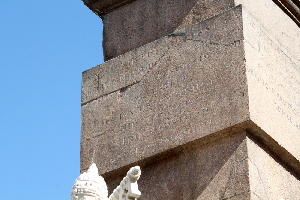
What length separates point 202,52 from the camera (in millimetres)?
8891

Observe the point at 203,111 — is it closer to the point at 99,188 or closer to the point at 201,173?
the point at 201,173

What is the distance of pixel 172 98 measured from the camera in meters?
8.84

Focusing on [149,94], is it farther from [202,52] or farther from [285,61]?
[285,61]

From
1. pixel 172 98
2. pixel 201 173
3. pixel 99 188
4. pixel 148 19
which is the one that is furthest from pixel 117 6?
pixel 99 188

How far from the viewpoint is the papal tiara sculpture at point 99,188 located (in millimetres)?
6922

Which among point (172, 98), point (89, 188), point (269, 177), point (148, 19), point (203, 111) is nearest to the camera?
point (89, 188)

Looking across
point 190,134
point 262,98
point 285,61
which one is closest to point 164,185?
point 190,134

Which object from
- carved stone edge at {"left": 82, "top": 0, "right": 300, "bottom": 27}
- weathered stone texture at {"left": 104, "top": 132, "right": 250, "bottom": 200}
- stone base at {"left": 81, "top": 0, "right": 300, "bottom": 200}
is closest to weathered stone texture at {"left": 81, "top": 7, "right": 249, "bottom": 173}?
stone base at {"left": 81, "top": 0, "right": 300, "bottom": 200}

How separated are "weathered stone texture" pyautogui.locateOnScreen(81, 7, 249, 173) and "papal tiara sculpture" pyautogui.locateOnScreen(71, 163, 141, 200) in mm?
1536

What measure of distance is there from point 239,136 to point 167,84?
964mm

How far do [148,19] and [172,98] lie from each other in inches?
47.7

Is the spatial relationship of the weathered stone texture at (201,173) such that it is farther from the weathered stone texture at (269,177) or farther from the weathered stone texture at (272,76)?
the weathered stone texture at (272,76)

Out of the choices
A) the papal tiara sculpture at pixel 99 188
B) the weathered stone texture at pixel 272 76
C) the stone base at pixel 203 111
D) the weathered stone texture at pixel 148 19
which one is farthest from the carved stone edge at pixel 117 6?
the papal tiara sculpture at pixel 99 188

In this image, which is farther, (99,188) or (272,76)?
(272,76)
